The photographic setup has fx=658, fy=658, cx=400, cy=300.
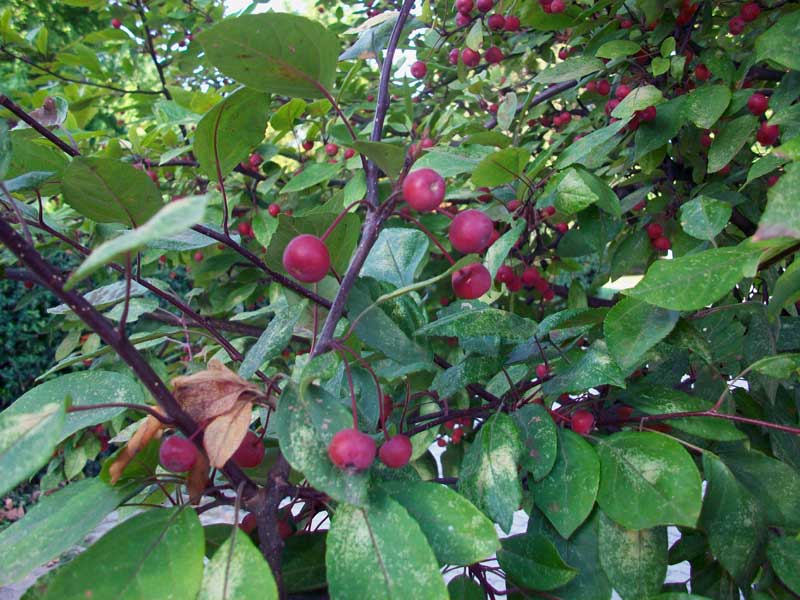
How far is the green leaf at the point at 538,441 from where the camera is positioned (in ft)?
2.60

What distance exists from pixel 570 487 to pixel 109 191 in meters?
0.64

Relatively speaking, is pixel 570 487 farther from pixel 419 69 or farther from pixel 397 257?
pixel 419 69

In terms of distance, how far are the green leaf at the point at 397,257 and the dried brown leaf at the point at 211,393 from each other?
1.08 feet

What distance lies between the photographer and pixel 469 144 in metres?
1.22

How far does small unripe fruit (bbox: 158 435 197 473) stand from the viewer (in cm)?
62

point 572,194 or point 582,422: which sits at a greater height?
point 572,194

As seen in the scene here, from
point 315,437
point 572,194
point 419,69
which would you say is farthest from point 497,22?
point 315,437

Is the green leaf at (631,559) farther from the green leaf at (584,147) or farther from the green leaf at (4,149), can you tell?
the green leaf at (4,149)

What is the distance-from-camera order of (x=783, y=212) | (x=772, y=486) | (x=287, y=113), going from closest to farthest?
1. (x=783, y=212)
2. (x=772, y=486)
3. (x=287, y=113)

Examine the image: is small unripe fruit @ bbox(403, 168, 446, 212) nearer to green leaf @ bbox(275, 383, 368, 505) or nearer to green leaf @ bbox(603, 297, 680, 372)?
green leaf @ bbox(275, 383, 368, 505)

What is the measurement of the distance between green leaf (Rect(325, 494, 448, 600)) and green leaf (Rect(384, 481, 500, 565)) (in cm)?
Result: 6

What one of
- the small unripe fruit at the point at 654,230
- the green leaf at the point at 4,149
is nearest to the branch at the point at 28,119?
the green leaf at the point at 4,149

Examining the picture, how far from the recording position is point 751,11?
1547 millimetres

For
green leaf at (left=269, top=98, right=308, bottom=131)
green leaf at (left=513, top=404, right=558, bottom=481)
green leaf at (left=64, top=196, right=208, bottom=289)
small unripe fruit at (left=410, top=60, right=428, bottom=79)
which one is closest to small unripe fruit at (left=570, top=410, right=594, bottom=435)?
green leaf at (left=513, top=404, right=558, bottom=481)
